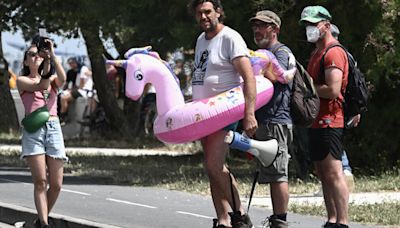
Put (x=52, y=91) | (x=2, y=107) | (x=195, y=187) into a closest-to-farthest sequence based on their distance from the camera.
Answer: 1. (x=52, y=91)
2. (x=195, y=187)
3. (x=2, y=107)

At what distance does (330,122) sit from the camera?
977 cm

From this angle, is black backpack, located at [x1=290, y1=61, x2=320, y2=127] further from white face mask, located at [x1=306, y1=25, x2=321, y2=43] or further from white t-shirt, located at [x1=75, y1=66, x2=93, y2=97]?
white t-shirt, located at [x1=75, y1=66, x2=93, y2=97]

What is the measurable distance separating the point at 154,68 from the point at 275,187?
1427mm

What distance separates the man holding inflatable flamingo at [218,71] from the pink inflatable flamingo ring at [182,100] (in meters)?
0.13

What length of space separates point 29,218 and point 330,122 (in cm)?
365

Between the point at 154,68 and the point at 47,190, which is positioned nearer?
the point at 154,68

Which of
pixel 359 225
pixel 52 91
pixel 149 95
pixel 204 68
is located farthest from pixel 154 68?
pixel 149 95

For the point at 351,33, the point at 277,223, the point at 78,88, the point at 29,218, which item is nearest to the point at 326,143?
the point at 277,223

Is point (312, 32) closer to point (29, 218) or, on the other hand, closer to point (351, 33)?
point (29, 218)

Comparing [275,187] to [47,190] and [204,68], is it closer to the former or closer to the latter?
[204,68]

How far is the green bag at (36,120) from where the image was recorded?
33.6 feet

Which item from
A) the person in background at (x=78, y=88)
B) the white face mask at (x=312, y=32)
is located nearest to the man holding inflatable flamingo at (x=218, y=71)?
the white face mask at (x=312, y=32)

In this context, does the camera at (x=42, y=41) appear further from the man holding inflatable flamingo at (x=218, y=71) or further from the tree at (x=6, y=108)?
the tree at (x=6, y=108)

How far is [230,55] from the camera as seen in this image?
30.2 feet
